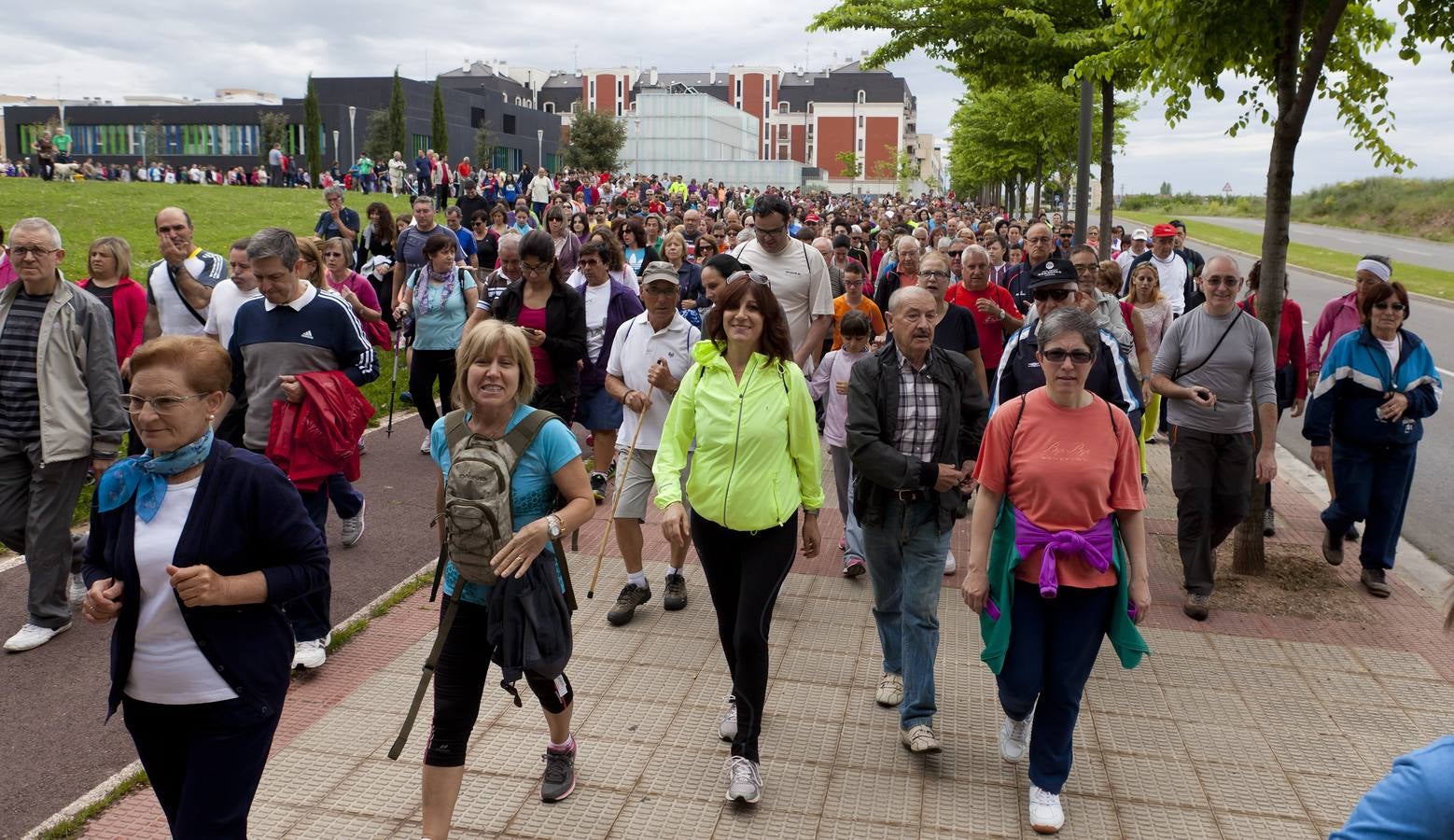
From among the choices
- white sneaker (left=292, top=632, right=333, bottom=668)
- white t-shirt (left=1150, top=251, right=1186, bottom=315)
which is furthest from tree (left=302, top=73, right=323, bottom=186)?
white sneaker (left=292, top=632, right=333, bottom=668)

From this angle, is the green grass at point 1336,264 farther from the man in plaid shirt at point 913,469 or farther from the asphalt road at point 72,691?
the man in plaid shirt at point 913,469

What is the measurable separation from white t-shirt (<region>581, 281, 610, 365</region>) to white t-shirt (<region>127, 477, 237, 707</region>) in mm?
5307

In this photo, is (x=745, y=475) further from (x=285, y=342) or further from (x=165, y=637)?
(x=285, y=342)

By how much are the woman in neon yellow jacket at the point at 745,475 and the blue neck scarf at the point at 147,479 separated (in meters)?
1.70

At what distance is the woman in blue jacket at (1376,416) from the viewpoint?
7109 mm

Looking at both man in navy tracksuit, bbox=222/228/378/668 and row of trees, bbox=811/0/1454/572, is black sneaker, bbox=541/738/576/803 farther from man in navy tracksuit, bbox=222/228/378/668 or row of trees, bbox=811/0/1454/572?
row of trees, bbox=811/0/1454/572

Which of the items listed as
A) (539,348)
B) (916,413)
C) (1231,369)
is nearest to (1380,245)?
→ (1231,369)

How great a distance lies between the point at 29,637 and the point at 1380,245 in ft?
187

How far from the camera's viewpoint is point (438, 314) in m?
9.07

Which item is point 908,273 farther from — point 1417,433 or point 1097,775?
point 1097,775

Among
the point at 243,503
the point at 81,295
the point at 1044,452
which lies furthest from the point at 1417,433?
the point at 81,295

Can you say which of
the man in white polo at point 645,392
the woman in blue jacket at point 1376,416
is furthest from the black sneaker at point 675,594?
the woman in blue jacket at point 1376,416

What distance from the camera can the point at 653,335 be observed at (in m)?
6.42

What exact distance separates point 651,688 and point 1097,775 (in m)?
1.97
